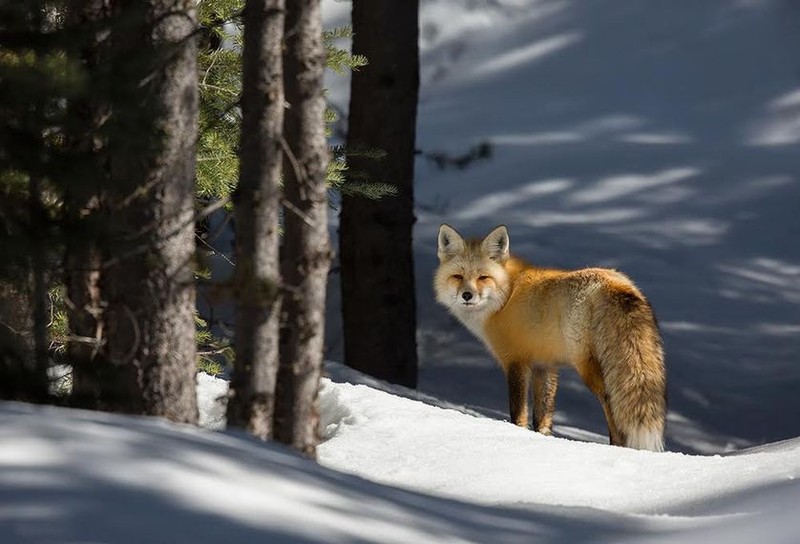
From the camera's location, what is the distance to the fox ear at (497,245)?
8.76m

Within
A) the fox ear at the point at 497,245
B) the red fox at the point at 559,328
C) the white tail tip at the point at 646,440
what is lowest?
the white tail tip at the point at 646,440

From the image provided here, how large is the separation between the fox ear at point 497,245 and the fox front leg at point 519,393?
0.77m

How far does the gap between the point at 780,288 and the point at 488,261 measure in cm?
757

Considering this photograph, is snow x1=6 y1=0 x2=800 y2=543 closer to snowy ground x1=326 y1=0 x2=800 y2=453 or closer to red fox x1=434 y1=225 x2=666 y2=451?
snowy ground x1=326 y1=0 x2=800 y2=453

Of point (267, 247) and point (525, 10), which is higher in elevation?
point (525, 10)

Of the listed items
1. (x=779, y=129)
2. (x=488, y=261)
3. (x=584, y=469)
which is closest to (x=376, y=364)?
(x=488, y=261)

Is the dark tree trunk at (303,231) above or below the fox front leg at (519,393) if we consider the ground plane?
above

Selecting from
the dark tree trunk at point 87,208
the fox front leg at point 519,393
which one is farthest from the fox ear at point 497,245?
the dark tree trunk at point 87,208

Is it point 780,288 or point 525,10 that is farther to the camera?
point 525,10

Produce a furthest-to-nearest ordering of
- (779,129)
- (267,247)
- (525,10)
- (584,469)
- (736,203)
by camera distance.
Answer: (525,10), (779,129), (736,203), (584,469), (267,247)

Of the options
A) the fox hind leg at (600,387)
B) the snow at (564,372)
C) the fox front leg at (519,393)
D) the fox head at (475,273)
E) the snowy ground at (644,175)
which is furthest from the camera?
the snowy ground at (644,175)

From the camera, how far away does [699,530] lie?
439cm

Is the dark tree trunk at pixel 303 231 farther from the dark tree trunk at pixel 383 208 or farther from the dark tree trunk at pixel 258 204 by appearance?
the dark tree trunk at pixel 383 208

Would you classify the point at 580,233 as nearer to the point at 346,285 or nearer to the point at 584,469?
the point at 346,285
